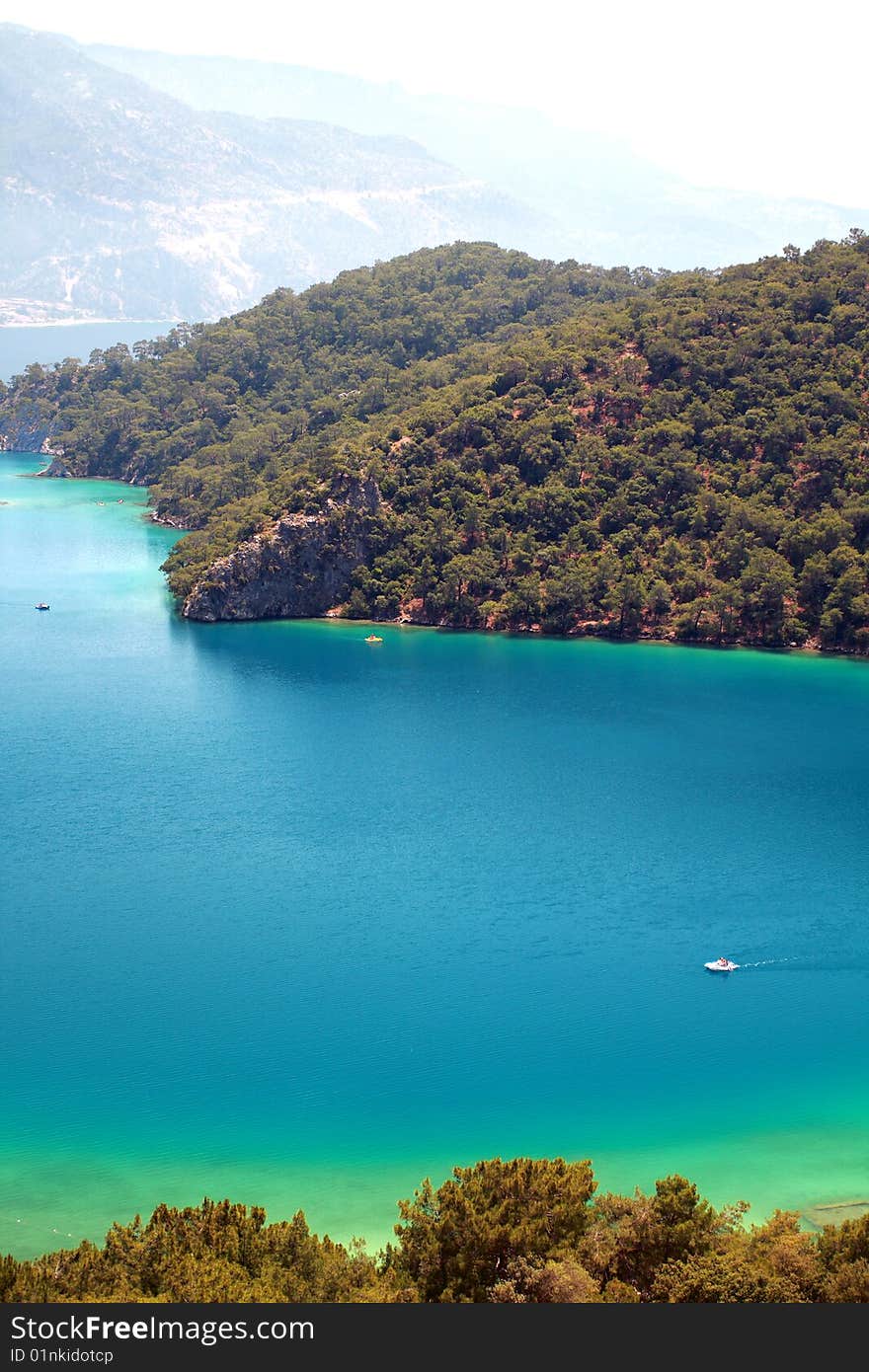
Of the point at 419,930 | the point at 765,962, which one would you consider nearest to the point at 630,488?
the point at 419,930

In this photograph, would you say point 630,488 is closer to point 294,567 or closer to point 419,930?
point 294,567

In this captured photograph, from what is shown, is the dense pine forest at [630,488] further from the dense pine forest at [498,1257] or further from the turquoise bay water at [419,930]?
the dense pine forest at [498,1257]

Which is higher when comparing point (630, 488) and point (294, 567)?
point (630, 488)

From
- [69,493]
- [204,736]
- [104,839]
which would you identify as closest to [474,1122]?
[104,839]

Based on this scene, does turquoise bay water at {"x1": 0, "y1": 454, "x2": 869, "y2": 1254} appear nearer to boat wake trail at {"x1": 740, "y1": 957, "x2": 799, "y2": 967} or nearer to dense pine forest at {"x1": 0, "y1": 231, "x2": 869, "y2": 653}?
boat wake trail at {"x1": 740, "y1": 957, "x2": 799, "y2": 967}

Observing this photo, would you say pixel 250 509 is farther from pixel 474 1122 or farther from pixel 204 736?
pixel 474 1122

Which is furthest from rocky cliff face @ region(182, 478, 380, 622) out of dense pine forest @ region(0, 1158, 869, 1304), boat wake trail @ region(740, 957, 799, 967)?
dense pine forest @ region(0, 1158, 869, 1304)

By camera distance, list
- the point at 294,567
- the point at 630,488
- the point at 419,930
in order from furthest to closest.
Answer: the point at 294,567
the point at 630,488
the point at 419,930

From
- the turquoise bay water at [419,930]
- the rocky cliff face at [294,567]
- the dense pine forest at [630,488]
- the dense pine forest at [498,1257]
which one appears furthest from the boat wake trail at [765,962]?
the rocky cliff face at [294,567]

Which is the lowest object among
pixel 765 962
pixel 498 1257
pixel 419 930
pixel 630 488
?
pixel 498 1257
